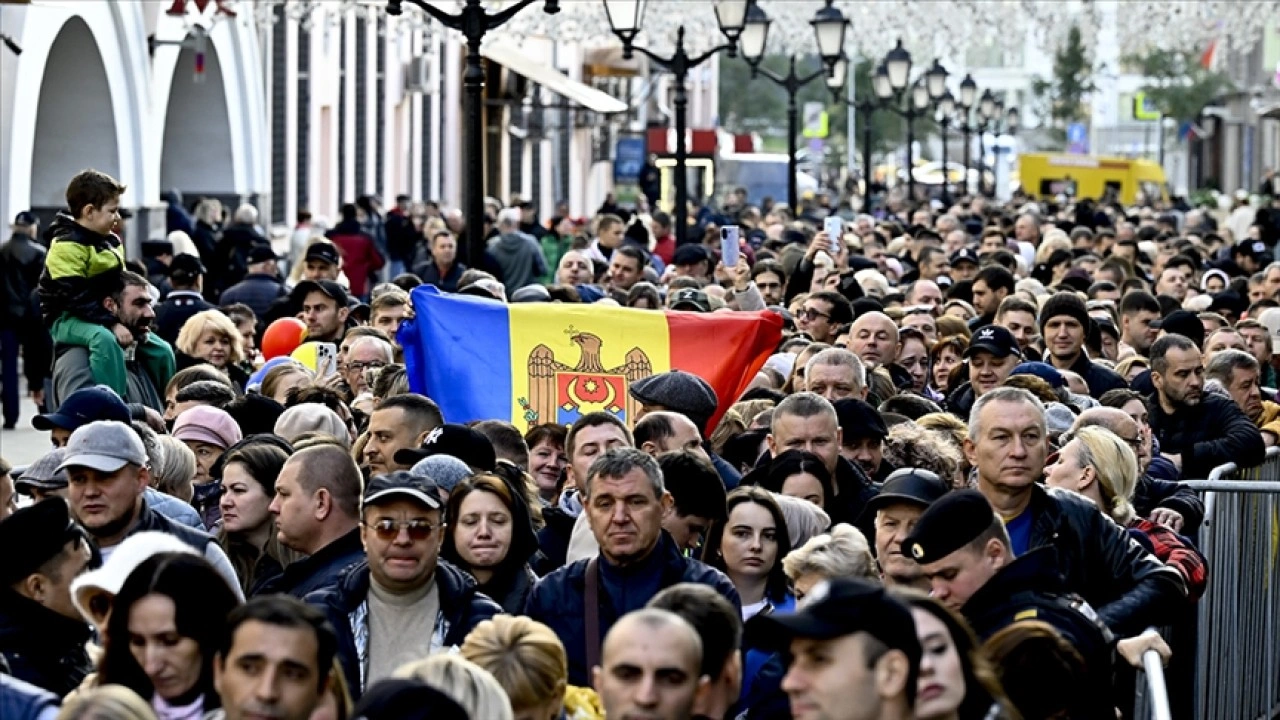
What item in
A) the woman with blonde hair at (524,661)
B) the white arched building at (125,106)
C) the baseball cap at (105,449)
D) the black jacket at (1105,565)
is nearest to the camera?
the woman with blonde hair at (524,661)

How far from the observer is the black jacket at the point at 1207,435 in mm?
12560

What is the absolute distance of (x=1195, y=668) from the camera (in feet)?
35.1

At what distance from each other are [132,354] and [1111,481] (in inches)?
247

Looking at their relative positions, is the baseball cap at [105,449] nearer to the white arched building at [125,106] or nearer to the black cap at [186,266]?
the black cap at [186,266]

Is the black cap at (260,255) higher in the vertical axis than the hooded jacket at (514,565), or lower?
higher

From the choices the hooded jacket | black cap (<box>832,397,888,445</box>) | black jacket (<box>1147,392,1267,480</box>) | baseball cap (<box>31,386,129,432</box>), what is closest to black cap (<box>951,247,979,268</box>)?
black jacket (<box>1147,392,1267,480</box>)

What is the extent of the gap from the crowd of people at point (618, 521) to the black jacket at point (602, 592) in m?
0.01

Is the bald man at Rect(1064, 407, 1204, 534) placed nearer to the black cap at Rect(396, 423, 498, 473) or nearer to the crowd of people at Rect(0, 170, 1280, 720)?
the crowd of people at Rect(0, 170, 1280, 720)

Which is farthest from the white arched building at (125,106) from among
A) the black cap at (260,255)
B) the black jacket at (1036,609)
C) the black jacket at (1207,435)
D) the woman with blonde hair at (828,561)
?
the black jacket at (1036,609)

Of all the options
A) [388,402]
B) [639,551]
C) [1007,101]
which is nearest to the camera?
[639,551]

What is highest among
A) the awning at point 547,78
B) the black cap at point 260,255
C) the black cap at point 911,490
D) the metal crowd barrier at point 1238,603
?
the awning at point 547,78

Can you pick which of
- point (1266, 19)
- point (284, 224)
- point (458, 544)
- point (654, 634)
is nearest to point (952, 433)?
point (458, 544)

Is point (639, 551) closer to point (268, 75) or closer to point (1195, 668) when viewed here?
point (1195, 668)

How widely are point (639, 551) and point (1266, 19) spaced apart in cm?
3019
